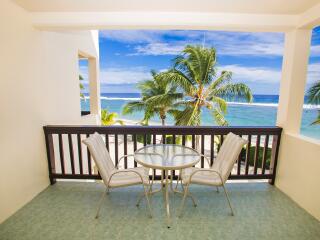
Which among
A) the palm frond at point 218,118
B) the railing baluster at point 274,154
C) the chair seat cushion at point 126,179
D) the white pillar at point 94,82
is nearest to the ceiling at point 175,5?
the railing baluster at point 274,154

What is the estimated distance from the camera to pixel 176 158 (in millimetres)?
2438

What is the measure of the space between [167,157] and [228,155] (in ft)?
2.70

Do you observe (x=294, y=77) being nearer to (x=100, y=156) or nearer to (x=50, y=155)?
(x=100, y=156)

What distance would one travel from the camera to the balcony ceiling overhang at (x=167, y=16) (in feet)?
8.36

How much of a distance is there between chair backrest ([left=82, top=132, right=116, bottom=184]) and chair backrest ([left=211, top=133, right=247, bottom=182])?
4.88 ft

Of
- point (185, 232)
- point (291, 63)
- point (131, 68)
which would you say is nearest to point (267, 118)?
point (131, 68)

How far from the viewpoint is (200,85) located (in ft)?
23.0

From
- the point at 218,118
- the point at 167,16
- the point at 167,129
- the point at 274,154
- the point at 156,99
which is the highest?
the point at 167,16

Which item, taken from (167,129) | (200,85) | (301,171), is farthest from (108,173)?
(200,85)

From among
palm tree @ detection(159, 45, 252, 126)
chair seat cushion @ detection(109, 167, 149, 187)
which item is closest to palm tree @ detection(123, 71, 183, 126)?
palm tree @ detection(159, 45, 252, 126)

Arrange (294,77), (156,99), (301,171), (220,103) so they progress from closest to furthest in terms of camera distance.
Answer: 1. (301,171)
2. (294,77)
3. (220,103)
4. (156,99)

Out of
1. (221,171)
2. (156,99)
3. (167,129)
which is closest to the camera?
(221,171)

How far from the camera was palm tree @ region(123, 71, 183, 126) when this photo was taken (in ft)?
24.2

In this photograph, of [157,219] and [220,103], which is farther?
[220,103]
